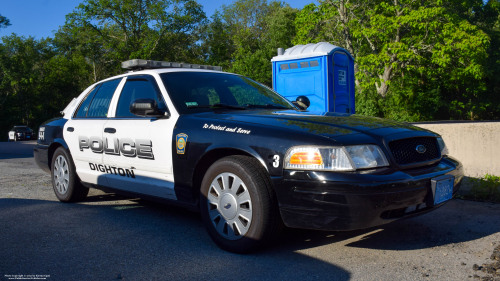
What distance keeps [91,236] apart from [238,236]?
1497mm

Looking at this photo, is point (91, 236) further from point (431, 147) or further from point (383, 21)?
→ point (383, 21)

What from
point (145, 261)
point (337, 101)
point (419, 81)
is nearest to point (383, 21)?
point (419, 81)

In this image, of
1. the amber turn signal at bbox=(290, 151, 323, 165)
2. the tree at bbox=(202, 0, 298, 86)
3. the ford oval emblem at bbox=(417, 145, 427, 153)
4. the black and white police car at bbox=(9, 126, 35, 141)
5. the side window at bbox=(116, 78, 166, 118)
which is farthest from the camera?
the black and white police car at bbox=(9, 126, 35, 141)

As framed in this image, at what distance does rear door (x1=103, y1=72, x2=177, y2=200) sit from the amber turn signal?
1.35 metres

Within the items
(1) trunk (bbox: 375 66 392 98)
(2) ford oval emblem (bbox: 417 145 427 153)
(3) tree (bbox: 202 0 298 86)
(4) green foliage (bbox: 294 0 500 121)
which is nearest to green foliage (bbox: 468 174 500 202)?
(2) ford oval emblem (bbox: 417 145 427 153)

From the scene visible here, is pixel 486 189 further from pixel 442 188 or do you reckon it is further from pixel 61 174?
pixel 61 174

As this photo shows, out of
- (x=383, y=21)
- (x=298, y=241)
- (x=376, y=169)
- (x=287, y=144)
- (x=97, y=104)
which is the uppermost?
(x=383, y=21)

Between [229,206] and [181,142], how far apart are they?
2.60ft

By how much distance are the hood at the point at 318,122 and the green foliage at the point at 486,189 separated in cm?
237

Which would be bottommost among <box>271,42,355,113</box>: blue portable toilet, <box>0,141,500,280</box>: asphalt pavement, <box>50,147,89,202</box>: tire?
<box>0,141,500,280</box>: asphalt pavement

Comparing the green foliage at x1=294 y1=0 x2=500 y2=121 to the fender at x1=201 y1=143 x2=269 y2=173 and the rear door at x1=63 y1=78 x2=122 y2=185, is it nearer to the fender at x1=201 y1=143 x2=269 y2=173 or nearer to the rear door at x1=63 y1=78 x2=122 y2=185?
the rear door at x1=63 y1=78 x2=122 y2=185

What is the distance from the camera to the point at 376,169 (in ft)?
10.2

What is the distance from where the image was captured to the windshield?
13.9ft

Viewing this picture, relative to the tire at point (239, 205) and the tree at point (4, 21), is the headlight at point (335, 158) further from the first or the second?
the tree at point (4, 21)
